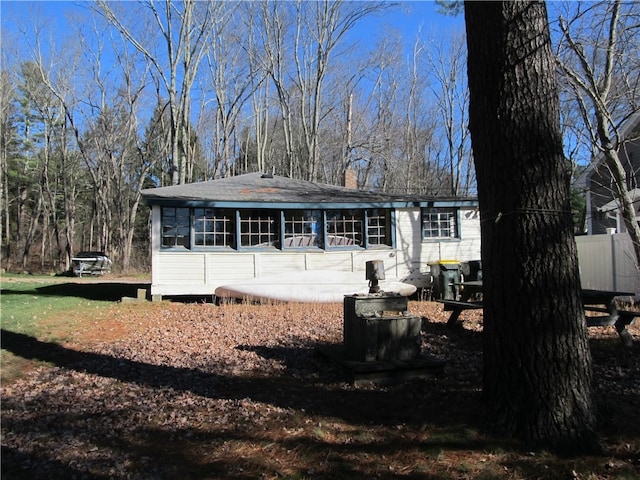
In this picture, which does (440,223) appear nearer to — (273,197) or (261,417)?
(273,197)

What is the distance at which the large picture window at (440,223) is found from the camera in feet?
43.3

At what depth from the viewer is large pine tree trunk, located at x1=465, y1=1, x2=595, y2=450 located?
10.9 feet

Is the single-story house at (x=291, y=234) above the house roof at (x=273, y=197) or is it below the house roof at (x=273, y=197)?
below

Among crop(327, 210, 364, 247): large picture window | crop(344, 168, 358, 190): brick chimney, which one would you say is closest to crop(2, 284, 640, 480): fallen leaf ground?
crop(327, 210, 364, 247): large picture window

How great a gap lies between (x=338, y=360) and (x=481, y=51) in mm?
3415

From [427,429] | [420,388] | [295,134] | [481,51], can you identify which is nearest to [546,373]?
[427,429]

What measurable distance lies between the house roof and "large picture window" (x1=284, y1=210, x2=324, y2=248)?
0.42 metres

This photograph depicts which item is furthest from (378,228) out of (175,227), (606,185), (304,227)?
(606,185)

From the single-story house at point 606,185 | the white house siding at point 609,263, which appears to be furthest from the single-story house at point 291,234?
the single-story house at point 606,185

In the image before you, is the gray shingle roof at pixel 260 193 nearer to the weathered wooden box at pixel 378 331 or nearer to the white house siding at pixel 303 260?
the white house siding at pixel 303 260

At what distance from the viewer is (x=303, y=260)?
12.5 metres

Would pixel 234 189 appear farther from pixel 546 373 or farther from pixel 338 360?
pixel 546 373

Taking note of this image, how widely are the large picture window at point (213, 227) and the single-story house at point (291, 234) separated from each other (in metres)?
0.03

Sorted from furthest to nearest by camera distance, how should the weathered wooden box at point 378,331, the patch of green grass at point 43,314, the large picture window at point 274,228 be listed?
the large picture window at point 274,228
the patch of green grass at point 43,314
the weathered wooden box at point 378,331
